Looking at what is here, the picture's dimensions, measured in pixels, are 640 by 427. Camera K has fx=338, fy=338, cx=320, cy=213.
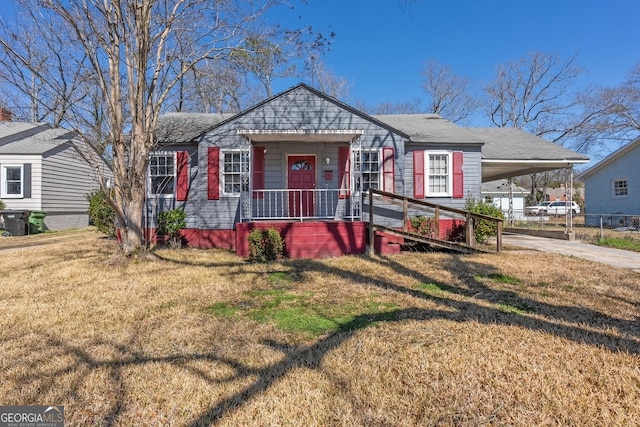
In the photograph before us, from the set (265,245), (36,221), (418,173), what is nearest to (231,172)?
(265,245)

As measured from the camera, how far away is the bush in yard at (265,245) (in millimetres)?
7625

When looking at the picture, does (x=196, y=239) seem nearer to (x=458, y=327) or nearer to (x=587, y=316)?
(x=458, y=327)

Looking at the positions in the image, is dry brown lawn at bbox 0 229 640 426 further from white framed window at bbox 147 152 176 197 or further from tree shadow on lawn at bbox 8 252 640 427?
white framed window at bbox 147 152 176 197

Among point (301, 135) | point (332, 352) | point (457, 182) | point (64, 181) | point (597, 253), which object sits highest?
point (301, 135)

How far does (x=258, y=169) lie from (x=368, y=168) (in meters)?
3.34

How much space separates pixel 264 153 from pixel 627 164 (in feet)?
61.7

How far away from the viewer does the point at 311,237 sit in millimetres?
8242

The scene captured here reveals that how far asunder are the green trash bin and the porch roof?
36.3 feet

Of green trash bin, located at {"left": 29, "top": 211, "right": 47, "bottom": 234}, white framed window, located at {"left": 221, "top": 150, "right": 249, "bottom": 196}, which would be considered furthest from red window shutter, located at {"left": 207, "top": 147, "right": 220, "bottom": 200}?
green trash bin, located at {"left": 29, "top": 211, "right": 47, "bottom": 234}

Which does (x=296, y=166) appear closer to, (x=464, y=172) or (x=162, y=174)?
(x=162, y=174)

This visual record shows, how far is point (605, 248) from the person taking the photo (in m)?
9.70

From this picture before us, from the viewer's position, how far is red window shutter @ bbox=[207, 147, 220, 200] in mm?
9805

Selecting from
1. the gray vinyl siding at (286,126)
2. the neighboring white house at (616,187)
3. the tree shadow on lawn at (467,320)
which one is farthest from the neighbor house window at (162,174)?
the neighboring white house at (616,187)

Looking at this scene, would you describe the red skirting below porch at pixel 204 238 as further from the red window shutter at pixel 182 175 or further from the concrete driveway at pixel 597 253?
the concrete driveway at pixel 597 253
